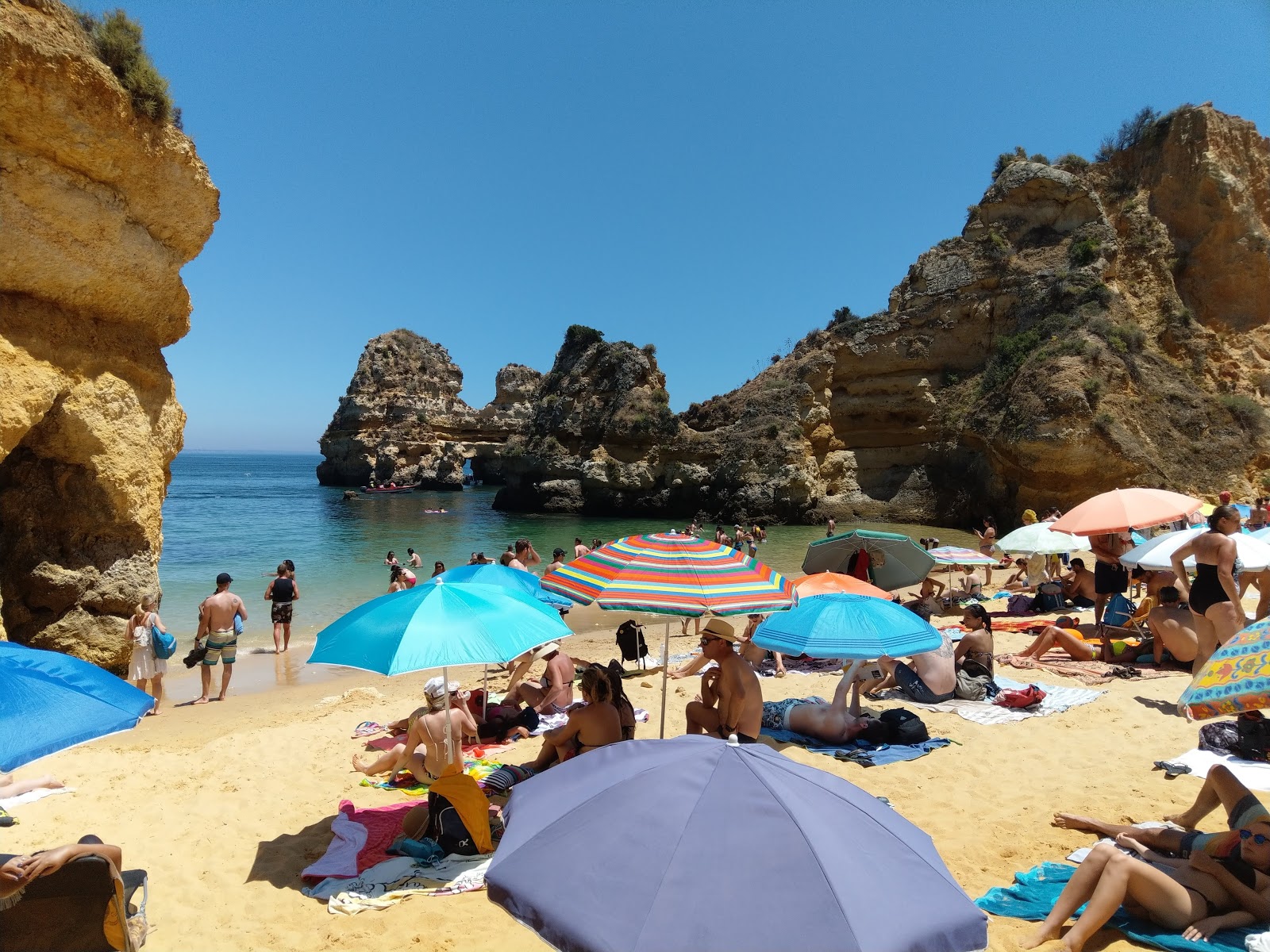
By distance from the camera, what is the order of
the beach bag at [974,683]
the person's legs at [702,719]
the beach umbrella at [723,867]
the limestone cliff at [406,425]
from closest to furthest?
the beach umbrella at [723,867] < the person's legs at [702,719] < the beach bag at [974,683] < the limestone cliff at [406,425]

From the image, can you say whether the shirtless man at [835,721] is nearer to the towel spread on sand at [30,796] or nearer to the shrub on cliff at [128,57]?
the towel spread on sand at [30,796]

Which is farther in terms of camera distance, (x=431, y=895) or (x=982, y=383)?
(x=982, y=383)

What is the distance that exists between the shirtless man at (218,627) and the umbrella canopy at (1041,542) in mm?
11562

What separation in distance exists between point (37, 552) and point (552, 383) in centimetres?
3668

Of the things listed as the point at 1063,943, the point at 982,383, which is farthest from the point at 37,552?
the point at 982,383

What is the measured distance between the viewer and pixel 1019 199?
36.1 metres

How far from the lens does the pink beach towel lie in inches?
168

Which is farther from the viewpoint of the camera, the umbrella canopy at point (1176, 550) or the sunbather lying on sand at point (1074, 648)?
the sunbather lying on sand at point (1074, 648)

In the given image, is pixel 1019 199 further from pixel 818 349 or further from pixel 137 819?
pixel 137 819

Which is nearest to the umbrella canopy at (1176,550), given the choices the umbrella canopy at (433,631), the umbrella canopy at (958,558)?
the umbrella canopy at (958,558)

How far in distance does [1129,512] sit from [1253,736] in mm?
4437

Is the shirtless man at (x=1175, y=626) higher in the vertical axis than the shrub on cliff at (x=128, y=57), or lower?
lower

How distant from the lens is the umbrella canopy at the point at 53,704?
2786 mm

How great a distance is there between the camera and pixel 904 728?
6176mm
